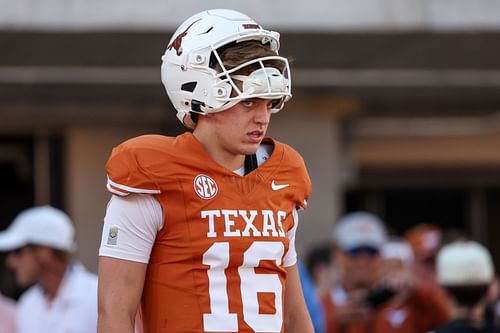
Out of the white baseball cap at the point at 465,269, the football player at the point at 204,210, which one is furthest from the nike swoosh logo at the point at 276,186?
the white baseball cap at the point at 465,269

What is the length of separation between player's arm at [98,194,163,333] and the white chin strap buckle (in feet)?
1.36

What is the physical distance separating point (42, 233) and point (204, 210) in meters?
3.85

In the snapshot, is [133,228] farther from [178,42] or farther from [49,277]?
[49,277]

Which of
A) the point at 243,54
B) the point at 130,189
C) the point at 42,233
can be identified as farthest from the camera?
the point at 42,233

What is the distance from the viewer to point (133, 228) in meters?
3.54

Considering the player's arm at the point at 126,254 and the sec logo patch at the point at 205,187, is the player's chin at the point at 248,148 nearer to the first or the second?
the sec logo patch at the point at 205,187

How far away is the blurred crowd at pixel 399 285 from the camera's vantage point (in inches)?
229

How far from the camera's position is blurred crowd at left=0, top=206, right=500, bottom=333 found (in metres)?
5.95

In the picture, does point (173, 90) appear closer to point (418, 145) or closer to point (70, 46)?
point (70, 46)

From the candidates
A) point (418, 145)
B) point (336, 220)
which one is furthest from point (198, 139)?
point (418, 145)

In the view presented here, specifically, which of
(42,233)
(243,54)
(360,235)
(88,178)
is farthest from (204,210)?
(88,178)

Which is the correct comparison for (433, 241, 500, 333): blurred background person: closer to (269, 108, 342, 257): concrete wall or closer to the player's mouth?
the player's mouth

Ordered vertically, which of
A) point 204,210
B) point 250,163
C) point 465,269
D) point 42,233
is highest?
point 250,163

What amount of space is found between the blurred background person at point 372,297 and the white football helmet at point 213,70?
14.5 feet
